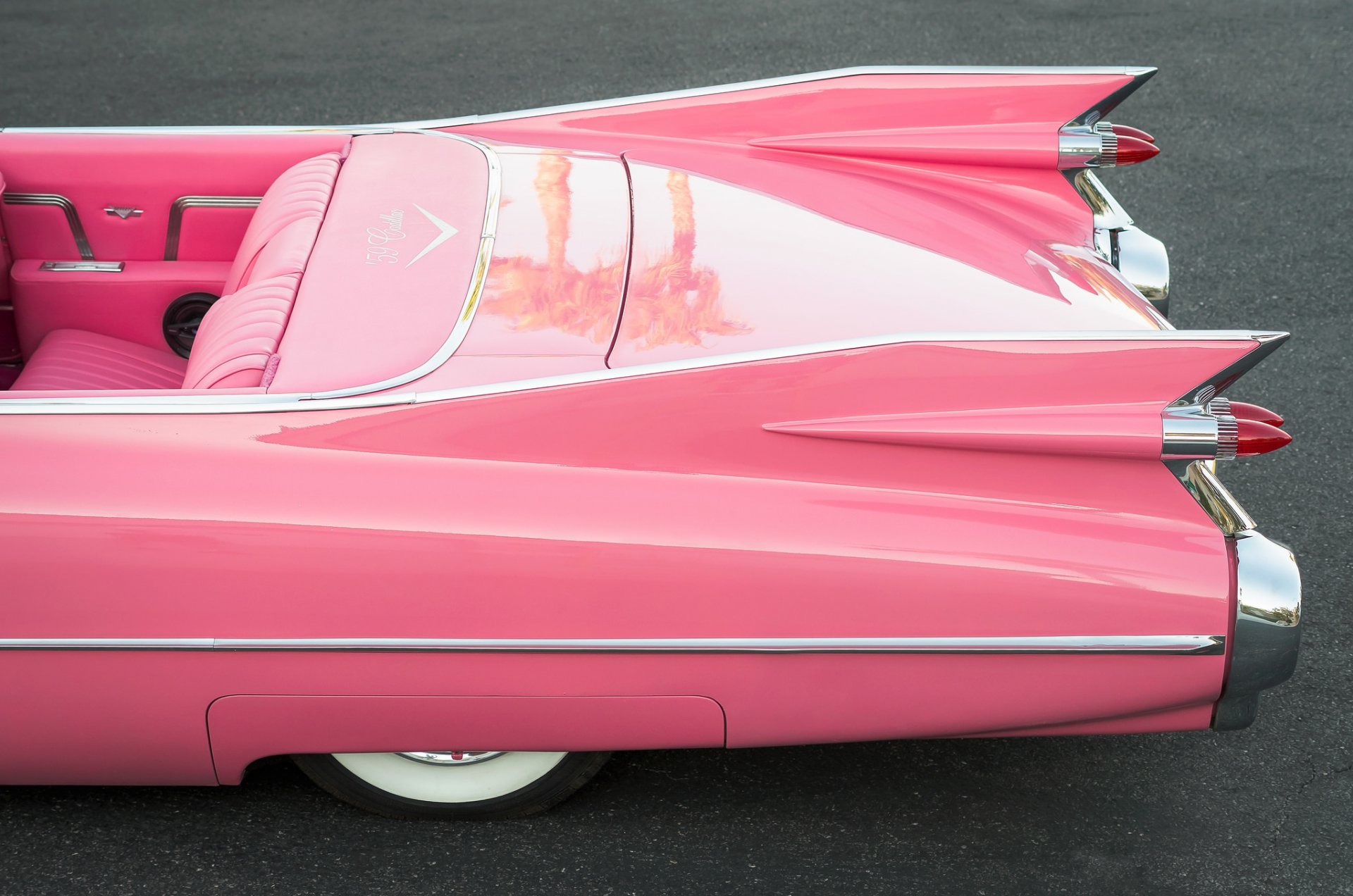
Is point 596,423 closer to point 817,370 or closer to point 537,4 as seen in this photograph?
point 817,370

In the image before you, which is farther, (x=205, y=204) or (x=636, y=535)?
(x=205, y=204)

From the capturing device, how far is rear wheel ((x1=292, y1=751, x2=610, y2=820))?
8.04 feet

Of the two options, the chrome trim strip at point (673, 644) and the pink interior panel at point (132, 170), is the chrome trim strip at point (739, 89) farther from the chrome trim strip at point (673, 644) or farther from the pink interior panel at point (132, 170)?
the chrome trim strip at point (673, 644)

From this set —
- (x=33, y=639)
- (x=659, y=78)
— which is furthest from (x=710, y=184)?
(x=659, y=78)

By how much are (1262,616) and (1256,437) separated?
0.29m

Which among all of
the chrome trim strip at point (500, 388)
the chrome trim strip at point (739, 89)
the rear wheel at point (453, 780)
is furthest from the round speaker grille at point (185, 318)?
the rear wheel at point (453, 780)

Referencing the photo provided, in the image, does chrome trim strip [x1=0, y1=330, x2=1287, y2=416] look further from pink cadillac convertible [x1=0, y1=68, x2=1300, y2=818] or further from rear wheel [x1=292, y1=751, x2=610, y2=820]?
rear wheel [x1=292, y1=751, x2=610, y2=820]

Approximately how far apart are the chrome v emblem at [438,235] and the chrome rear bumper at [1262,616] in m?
1.55

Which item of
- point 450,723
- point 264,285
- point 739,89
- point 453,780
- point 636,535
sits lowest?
point 453,780

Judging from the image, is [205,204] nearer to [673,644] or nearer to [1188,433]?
[673,644]

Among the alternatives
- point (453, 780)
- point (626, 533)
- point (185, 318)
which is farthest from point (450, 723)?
point (185, 318)

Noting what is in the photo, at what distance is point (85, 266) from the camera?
130 inches

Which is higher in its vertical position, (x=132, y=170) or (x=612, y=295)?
(x=132, y=170)

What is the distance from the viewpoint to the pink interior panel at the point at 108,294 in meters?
3.26
